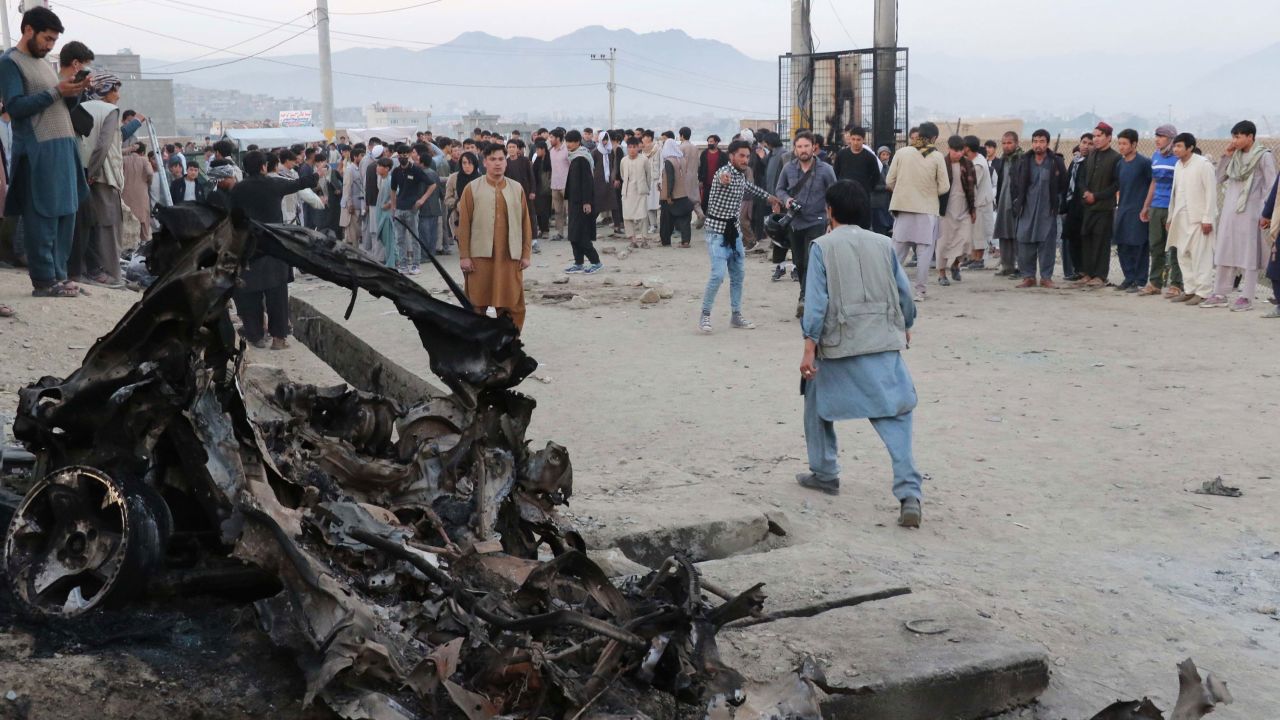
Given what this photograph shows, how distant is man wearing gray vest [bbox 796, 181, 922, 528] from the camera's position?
589 cm

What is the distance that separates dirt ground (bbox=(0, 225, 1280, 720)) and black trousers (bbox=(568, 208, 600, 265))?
4078 millimetres

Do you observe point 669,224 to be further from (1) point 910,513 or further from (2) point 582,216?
(1) point 910,513

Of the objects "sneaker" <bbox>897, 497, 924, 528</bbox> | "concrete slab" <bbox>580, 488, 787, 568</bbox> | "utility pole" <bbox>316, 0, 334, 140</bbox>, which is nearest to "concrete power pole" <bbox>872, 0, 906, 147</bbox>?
"sneaker" <bbox>897, 497, 924, 528</bbox>

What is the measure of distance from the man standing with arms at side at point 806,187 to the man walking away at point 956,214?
4198mm

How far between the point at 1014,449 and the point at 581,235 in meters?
10.3

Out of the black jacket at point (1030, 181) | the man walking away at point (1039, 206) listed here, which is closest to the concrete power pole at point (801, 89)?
the black jacket at point (1030, 181)

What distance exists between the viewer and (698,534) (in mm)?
5340

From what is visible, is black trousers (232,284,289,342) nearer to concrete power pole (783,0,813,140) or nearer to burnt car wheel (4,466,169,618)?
burnt car wheel (4,466,169,618)

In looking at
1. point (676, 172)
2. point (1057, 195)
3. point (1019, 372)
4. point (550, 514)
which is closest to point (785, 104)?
point (676, 172)

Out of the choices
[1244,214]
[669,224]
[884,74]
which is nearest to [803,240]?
[1244,214]

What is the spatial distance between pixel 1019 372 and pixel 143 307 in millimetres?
7264

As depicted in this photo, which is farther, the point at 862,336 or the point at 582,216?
the point at 582,216

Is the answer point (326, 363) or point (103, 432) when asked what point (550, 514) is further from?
point (326, 363)

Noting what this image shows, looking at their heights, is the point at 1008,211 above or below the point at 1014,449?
above
